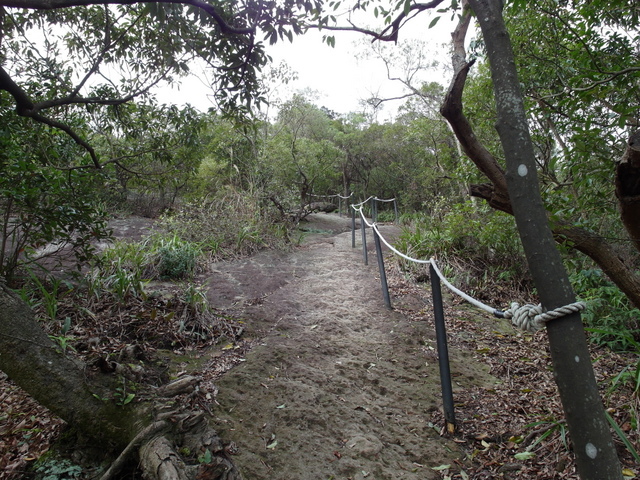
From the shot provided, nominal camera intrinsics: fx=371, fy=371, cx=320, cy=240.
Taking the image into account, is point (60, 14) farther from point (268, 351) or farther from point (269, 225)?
point (269, 225)

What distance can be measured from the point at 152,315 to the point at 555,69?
5.24 metres

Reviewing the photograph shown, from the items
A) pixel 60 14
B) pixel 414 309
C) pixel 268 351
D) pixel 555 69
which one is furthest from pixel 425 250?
pixel 60 14

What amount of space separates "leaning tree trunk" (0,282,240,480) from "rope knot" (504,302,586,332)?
1.62 meters

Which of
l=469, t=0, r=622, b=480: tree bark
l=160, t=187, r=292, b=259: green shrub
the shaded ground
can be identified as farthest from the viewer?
l=160, t=187, r=292, b=259: green shrub

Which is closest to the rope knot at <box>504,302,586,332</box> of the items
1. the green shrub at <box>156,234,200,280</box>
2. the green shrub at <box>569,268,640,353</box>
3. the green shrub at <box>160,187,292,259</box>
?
the green shrub at <box>569,268,640,353</box>

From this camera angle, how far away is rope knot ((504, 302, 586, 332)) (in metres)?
1.32

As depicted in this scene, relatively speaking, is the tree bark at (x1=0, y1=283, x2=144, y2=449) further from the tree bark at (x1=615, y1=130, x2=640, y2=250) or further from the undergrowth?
the undergrowth

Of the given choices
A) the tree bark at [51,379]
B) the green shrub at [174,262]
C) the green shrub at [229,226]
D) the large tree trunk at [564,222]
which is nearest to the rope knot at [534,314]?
the large tree trunk at [564,222]

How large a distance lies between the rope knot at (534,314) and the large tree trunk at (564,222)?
599 millimetres

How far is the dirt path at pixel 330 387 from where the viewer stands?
7.63ft

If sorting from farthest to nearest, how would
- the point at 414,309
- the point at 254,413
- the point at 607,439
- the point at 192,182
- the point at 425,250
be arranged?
the point at 192,182 < the point at 425,250 < the point at 414,309 < the point at 254,413 < the point at 607,439

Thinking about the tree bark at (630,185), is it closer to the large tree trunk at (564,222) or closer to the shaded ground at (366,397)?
the large tree trunk at (564,222)

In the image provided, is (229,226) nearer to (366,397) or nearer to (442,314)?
(366,397)

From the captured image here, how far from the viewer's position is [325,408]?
9.29ft
